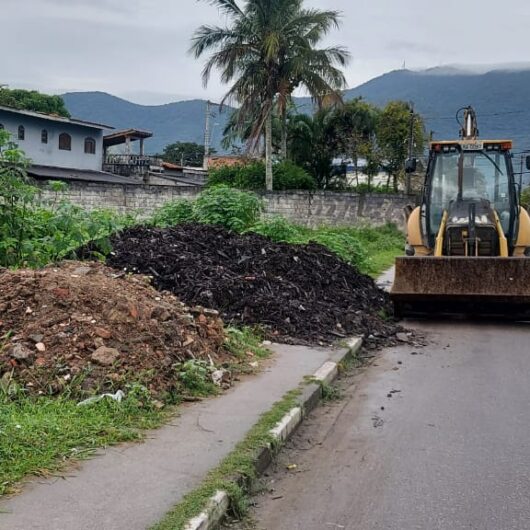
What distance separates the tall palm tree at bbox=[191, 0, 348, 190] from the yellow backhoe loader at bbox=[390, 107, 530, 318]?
1970cm

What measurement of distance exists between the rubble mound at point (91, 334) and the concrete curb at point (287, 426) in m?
1.10

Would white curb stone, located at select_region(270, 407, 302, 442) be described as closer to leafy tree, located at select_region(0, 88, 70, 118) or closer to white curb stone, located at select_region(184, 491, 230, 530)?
white curb stone, located at select_region(184, 491, 230, 530)

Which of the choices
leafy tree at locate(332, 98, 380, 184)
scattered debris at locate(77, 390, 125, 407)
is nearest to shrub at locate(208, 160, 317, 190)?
leafy tree at locate(332, 98, 380, 184)

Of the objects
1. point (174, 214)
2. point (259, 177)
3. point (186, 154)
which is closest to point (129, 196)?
point (259, 177)

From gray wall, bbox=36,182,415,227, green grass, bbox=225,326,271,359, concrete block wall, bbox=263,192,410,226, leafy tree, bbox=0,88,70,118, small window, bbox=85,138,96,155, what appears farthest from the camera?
leafy tree, bbox=0,88,70,118

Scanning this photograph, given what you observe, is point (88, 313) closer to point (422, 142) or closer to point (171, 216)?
point (171, 216)

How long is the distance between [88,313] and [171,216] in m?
11.5

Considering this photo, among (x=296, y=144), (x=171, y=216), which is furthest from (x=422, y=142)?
(x=171, y=216)

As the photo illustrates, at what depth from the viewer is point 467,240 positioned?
499 inches

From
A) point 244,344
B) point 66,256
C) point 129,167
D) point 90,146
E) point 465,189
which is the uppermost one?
point 90,146

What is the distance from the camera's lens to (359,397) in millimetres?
7691

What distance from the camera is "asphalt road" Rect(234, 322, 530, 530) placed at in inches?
186

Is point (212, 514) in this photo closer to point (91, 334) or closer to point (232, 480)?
point (232, 480)

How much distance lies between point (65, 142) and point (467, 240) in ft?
125
